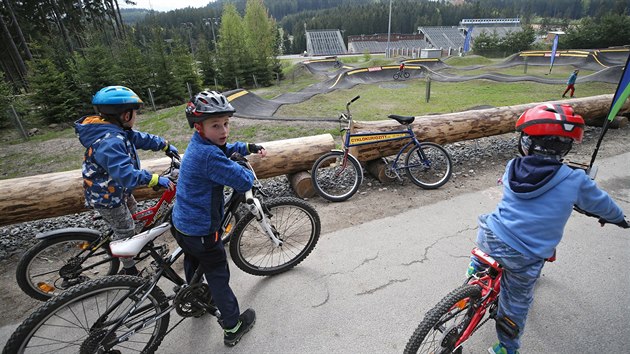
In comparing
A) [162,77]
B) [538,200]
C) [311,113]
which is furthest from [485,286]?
[162,77]

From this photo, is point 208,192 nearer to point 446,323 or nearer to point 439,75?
point 446,323

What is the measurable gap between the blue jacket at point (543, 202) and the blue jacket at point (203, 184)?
82.7 inches

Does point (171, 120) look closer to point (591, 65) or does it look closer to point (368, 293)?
point (368, 293)

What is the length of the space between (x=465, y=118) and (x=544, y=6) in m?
180

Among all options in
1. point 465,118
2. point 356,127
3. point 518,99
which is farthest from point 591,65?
point 356,127

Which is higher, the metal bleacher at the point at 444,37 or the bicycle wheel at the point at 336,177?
the bicycle wheel at the point at 336,177

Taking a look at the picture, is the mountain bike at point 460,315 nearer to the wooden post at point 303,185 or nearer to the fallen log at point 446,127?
the wooden post at point 303,185

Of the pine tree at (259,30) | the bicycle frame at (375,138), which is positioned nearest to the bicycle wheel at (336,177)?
the bicycle frame at (375,138)

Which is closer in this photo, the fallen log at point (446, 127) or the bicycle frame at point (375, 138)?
the bicycle frame at point (375, 138)

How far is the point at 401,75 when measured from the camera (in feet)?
99.3

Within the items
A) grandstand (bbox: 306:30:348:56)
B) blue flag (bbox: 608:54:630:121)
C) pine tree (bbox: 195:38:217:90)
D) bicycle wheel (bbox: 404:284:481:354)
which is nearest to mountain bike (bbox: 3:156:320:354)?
bicycle wheel (bbox: 404:284:481:354)

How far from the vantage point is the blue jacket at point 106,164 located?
9.30ft

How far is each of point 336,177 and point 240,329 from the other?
3.64 metres

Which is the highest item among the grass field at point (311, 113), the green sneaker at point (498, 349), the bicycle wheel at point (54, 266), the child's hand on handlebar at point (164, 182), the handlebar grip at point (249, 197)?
the child's hand on handlebar at point (164, 182)
